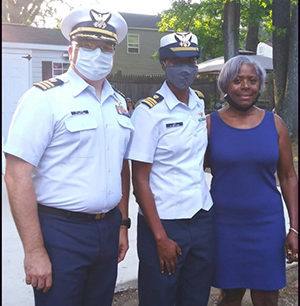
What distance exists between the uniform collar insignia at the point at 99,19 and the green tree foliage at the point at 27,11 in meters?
22.5

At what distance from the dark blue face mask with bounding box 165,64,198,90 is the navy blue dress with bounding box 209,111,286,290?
1.10 feet

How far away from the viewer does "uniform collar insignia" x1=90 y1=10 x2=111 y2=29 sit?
7.20 ft

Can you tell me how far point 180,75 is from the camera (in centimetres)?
246

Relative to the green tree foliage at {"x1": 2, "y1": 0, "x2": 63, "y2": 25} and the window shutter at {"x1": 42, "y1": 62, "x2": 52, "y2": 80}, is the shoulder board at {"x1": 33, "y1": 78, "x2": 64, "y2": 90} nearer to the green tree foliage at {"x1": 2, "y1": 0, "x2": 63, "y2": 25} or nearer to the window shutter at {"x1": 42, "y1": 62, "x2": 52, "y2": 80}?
the window shutter at {"x1": 42, "y1": 62, "x2": 52, "y2": 80}

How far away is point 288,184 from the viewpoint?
8.73 feet

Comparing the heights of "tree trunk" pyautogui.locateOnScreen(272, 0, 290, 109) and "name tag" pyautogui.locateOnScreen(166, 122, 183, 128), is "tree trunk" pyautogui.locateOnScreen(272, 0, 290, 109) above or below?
above

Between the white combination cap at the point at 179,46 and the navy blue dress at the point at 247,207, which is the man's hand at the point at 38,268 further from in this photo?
the white combination cap at the point at 179,46

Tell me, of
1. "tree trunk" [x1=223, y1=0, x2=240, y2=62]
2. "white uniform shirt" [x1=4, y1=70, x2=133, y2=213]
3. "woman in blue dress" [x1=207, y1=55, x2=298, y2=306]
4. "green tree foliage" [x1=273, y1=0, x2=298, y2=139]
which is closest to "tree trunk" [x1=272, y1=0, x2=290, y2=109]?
"green tree foliage" [x1=273, y1=0, x2=298, y2=139]

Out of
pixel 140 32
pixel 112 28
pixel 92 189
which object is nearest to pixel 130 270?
pixel 92 189

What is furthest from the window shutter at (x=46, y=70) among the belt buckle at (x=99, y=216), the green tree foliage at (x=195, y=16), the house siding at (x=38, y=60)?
the belt buckle at (x=99, y=216)

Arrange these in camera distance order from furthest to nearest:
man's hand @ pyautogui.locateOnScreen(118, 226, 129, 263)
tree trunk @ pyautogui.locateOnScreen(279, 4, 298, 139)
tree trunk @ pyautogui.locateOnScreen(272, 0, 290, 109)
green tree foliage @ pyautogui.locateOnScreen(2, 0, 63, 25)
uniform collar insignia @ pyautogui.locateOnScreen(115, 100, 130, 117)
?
green tree foliage @ pyautogui.locateOnScreen(2, 0, 63, 25), tree trunk @ pyautogui.locateOnScreen(272, 0, 290, 109), tree trunk @ pyautogui.locateOnScreen(279, 4, 298, 139), man's hand @ pyautogui.locateOnScreen(118, 226, 129, 263), uniform collar insignia @ pyautogui.locateOnScreen(115, 100, 130, 117)

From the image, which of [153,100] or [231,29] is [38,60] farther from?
[153,100]

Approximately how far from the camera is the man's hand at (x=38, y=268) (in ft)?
6.36

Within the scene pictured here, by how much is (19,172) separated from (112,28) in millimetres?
855
